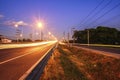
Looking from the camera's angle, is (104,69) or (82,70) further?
(104,69)

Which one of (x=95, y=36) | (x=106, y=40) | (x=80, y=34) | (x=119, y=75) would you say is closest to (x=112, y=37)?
(x=106, y=40)

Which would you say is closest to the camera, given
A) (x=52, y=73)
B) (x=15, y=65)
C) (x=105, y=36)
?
(x=52, y=73)

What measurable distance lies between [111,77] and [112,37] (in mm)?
86955

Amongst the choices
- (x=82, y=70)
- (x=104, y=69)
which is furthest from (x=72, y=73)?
(x=104, y=69)

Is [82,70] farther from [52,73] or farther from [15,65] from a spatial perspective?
[15,65]

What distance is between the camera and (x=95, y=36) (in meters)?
107

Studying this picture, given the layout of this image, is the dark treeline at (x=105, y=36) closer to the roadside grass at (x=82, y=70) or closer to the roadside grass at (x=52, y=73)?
the roadside grass at (x=82, y=70)

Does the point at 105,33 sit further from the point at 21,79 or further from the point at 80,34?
the point at 21,79

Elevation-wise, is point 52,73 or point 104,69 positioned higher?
point 52,73

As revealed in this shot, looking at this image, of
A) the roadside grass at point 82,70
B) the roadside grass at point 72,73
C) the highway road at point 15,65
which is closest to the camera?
the highway road at point 15,65

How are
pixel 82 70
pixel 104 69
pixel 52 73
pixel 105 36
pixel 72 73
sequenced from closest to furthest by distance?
pixel 52 73
pixel 72 73
pixel 82 70
pixel 104 69
pixel 105 36

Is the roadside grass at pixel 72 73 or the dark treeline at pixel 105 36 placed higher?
the dark treeline at pixel 105 36

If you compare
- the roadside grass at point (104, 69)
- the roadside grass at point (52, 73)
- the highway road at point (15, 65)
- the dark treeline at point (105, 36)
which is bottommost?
the roadside grass at point (104, 69)

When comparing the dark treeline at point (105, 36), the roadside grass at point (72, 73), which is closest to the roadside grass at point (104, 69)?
the roadside grass at point (72, 73)
